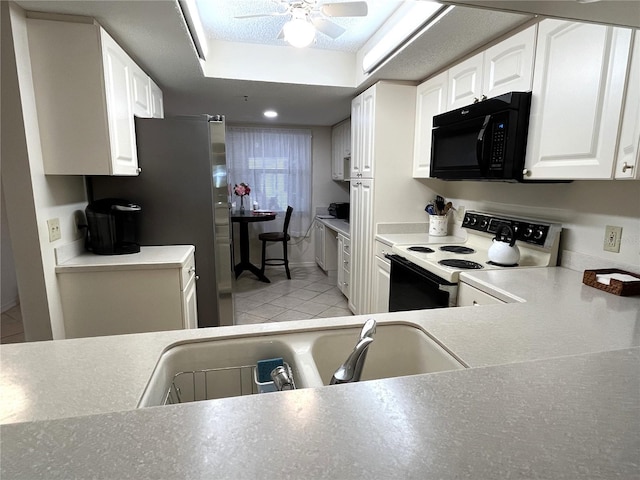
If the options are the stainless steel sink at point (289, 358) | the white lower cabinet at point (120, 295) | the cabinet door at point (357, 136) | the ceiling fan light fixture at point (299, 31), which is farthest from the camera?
the cabinet door at point (357, 136)

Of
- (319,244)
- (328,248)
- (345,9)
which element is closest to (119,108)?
(345,9)

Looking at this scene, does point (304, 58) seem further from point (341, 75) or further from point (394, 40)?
point (394, 40)

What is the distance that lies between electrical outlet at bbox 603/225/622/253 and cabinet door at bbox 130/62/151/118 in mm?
2721

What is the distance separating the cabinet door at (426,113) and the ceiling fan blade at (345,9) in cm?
91

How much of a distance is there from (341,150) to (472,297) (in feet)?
10.7

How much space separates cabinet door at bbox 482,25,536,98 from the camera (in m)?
1.66

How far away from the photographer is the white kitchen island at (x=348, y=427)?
408 mm

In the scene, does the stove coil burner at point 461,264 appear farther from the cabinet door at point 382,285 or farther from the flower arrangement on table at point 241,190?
the flower arrangement on table at point 241,190

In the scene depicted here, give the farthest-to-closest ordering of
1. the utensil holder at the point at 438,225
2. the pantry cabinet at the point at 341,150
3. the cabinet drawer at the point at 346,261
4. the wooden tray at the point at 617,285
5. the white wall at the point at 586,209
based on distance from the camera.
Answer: the pantry cabinet at the point at 341,150
the cabinet drawer at the point at 346,261
the utensil holder at the point at 438,225
the white wall at the point at 586,209
the wooden tray at the point at 617,285

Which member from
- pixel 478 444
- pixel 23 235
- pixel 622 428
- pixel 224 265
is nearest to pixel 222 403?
pixel 478 444

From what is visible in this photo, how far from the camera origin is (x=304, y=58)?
2.77 meters

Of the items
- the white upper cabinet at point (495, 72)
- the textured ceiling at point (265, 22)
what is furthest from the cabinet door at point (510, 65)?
the textured ceiling at point (265, 22)

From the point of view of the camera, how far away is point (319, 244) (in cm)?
496

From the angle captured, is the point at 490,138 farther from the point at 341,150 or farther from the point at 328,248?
the point at 328,248
